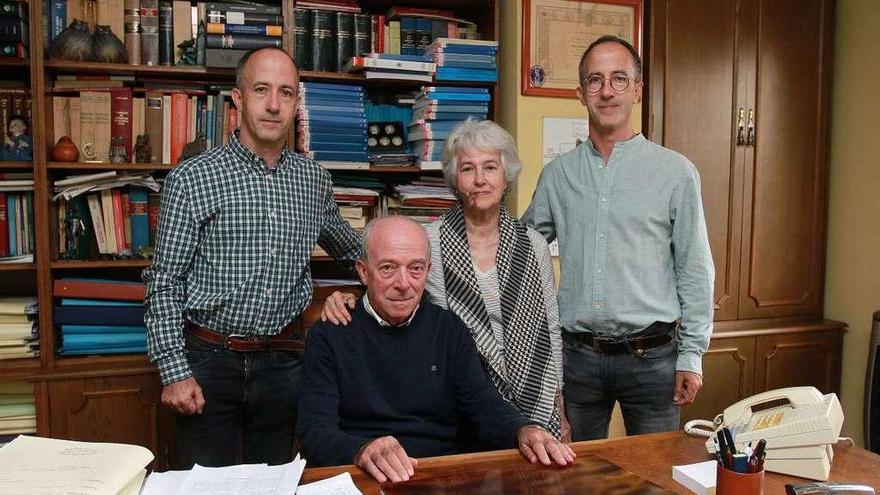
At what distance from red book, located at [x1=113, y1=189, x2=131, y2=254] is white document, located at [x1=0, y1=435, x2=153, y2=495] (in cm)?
158

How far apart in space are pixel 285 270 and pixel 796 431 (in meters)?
1.36

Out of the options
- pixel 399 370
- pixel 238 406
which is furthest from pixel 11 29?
pixel 399 370

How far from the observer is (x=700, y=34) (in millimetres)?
3131

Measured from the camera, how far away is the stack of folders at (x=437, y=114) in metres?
2.84

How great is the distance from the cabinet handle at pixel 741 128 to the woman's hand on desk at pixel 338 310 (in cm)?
230

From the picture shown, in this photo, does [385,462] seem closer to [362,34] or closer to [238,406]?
[238,406]

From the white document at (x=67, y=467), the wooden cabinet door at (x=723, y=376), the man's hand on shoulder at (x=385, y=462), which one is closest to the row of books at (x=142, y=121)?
the white document at (x=67, y=467)

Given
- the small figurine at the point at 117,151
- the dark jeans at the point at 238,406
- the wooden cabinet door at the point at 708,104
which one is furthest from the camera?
the wooden cabinet door at the point at 708,104

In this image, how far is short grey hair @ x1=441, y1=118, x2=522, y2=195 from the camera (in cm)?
186

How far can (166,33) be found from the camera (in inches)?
106

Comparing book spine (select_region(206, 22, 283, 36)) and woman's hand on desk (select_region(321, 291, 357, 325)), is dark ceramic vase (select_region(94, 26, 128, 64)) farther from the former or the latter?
woman's hand on desk (select_region(321, 291, 357, 325))

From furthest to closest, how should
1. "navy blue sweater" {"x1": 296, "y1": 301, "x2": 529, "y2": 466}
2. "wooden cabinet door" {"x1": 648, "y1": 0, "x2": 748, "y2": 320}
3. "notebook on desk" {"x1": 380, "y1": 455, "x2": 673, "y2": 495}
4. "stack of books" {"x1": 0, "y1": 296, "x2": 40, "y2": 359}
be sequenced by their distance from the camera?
"wooden cabinet door" {"x1": 648, "y1": 0, "x2": 748, "y2": 320} < "stack of books" {"x1": 0, "y1": 296, "x2": 40, "y2": 359} < "navy blue sweater" {"x1": 296, "y1": 301, "x2": 529, "y2": 466} < "notebook on desk" {"x1": 380, "y1": 455, "x2": 673, "y2": 495}

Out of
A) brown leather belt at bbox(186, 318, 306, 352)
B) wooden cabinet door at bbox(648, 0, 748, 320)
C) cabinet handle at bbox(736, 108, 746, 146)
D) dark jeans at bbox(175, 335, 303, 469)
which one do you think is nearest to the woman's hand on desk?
brown leather belt at bbox(186, 318, 306, 352)

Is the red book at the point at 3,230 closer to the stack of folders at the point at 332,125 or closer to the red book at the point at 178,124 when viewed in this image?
the red book at the point at 178,124
